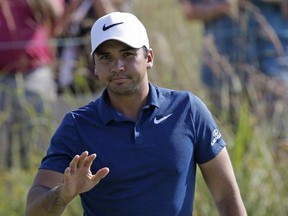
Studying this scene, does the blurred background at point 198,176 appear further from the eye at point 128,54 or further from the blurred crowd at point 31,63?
the eye at point 128,54

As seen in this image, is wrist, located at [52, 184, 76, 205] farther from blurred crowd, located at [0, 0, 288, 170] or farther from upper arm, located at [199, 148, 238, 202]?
blurred crowd, located at [0, 0, 288, 170]

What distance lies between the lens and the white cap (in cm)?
Answer: 469

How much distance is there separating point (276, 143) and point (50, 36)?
193cm

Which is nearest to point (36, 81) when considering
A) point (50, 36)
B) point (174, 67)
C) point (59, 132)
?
point (50, 36)

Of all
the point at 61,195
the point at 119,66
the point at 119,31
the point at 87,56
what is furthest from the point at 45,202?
the point at 87,56

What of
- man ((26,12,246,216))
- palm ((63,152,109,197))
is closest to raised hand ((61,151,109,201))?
palm ((63,152,109,197))

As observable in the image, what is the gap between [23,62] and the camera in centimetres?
770

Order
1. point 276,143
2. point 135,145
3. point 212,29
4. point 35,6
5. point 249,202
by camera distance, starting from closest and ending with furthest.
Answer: point 135,145, point 249,202, point 276,143, point 35,6, point 212,29

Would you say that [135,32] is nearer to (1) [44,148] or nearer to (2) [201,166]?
(2) [201,166]

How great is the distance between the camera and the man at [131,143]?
468 cm

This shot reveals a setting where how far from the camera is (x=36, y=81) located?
7.77 metres

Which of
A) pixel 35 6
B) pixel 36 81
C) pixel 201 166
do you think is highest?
pixel 35 6

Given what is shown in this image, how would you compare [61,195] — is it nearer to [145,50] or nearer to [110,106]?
[110,106]

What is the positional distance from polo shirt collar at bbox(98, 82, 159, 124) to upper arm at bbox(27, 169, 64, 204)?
1.06 feet
